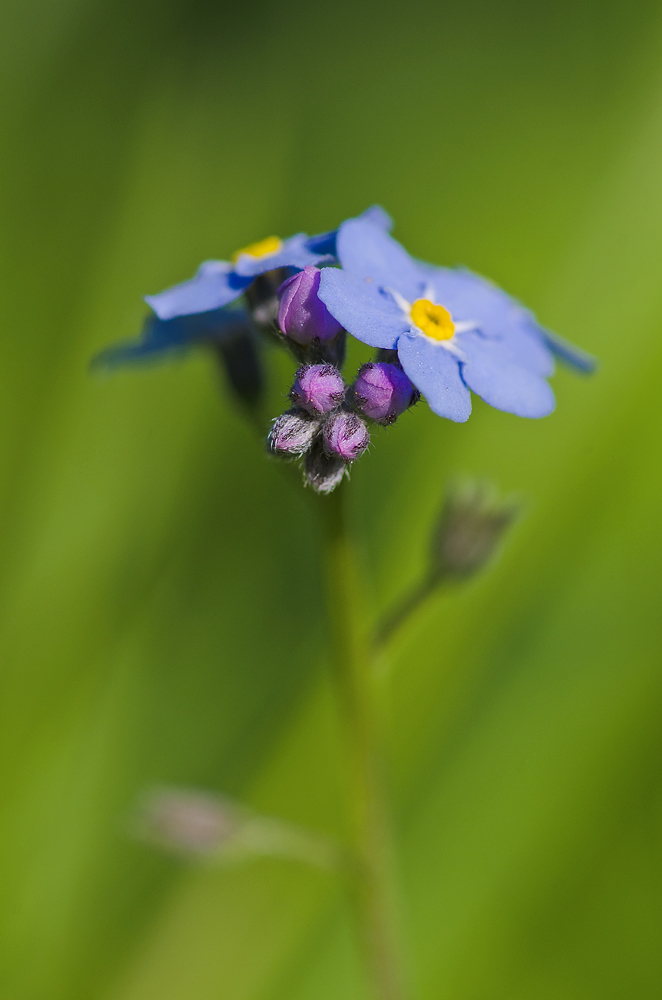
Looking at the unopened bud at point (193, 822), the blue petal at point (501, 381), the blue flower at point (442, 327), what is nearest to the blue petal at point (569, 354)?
the blue flower at point (442, 327)

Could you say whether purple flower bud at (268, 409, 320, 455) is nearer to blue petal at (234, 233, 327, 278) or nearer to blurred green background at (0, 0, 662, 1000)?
blue petal at (234, 233, 327, 278)

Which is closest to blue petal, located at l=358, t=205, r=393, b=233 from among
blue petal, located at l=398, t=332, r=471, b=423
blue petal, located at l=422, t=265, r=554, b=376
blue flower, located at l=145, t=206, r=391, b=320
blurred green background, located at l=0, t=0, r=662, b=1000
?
blue flower, located at l=145, t=206, r=391, b=320

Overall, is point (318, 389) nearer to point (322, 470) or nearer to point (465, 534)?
point (322, 470)

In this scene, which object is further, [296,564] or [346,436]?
[296,564]

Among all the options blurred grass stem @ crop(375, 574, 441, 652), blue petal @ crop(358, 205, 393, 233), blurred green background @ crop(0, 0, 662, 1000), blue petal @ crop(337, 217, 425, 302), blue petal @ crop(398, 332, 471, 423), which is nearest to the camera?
blue petal @ crop(398, 332, 471, 423)

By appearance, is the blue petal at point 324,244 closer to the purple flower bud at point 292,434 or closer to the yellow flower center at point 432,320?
the yellow flower center at point 432,320

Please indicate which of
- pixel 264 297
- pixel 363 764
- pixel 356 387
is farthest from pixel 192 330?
pixel 363 764

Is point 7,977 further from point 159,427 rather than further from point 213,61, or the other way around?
Result: point 213,61
